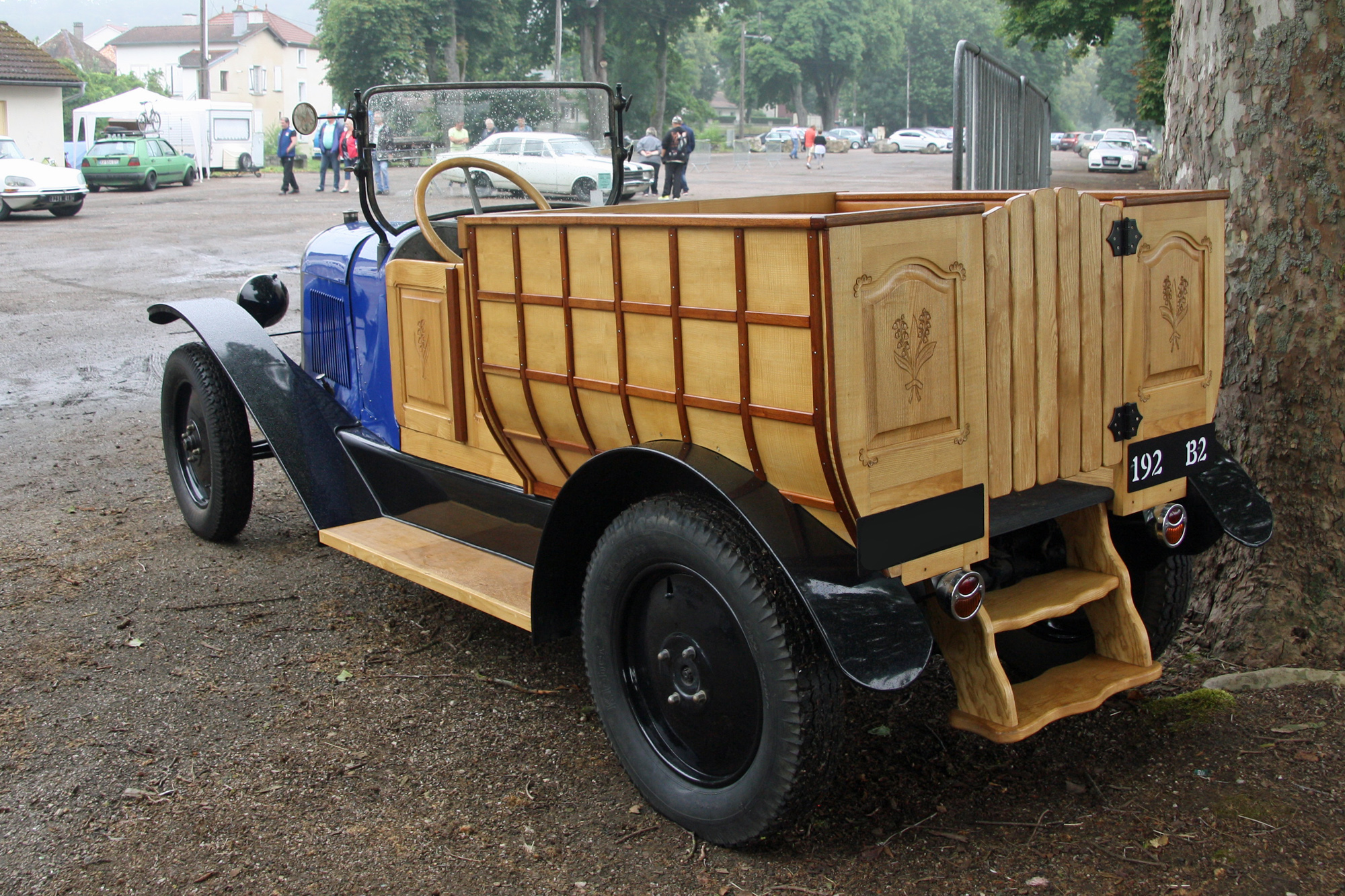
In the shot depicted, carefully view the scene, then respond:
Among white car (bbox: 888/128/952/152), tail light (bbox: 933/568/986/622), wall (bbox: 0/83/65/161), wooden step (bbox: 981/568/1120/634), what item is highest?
white car (bbox: 888/128/952/152)

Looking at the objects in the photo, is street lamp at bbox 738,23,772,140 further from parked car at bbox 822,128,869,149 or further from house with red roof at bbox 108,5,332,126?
house with red roof at bbox 108,5,332,126

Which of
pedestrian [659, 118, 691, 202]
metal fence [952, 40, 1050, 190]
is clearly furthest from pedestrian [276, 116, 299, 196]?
metal fence [952, 40, 1050, 190]

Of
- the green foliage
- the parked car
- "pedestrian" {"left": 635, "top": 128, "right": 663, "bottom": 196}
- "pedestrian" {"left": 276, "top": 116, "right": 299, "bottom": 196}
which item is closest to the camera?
"pedestrian" {"left": 276, "top": 116, "right": 299, "bottom": 196}

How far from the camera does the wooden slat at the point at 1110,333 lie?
2634 mm

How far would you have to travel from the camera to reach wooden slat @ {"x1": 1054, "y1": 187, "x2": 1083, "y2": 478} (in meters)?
2.55

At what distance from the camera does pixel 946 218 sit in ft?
7.56

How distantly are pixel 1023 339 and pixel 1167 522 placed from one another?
0.73 meters

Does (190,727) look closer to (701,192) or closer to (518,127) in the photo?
(518,127)

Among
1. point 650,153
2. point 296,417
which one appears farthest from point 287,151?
point 296,417

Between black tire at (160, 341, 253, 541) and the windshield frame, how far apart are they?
953 millimetres

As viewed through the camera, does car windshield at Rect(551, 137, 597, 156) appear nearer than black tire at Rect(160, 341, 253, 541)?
No

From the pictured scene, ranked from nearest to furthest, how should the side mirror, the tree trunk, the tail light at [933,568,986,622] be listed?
the tail light at [933,568,986,622], the tree trunk, the side mirror

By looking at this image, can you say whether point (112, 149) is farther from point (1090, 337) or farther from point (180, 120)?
point (1090, 337)

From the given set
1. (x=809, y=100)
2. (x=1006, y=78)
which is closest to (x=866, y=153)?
(x=809, y=100)
